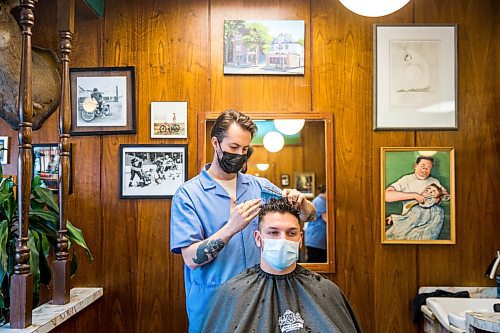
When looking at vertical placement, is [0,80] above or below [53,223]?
above

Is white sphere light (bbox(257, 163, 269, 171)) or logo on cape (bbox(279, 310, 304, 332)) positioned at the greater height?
white sphere light (bbox(257, 163, 269, 171))

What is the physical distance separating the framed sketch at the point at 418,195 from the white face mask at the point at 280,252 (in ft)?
3.05

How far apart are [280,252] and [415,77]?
1404 millimetres

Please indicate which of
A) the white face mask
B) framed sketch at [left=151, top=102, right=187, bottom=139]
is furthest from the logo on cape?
framed sketch at [left=151, top=102, right=187, bottom=139]

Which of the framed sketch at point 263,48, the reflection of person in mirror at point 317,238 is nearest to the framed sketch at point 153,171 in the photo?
the framed sketch at point 263,48

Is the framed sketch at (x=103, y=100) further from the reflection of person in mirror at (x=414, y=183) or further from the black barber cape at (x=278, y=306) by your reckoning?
the reflection of person in mirror at (x=414, y=183)

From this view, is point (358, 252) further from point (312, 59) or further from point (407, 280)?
point (312, 59)

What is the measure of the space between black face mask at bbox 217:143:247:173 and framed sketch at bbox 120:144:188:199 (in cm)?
59

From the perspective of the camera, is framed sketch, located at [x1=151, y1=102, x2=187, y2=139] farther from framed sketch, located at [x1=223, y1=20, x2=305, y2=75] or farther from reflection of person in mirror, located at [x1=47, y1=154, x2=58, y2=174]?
reflection of person in mirror, located at [x1=47, y1=154, x2=58, y2=174]

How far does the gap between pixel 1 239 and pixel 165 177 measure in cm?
101

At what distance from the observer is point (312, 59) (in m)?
2.88

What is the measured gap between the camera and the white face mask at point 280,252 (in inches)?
80.6

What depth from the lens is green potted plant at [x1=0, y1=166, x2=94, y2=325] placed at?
2002mm

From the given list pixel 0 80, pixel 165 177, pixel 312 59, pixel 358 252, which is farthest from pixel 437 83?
pixel 0 80
